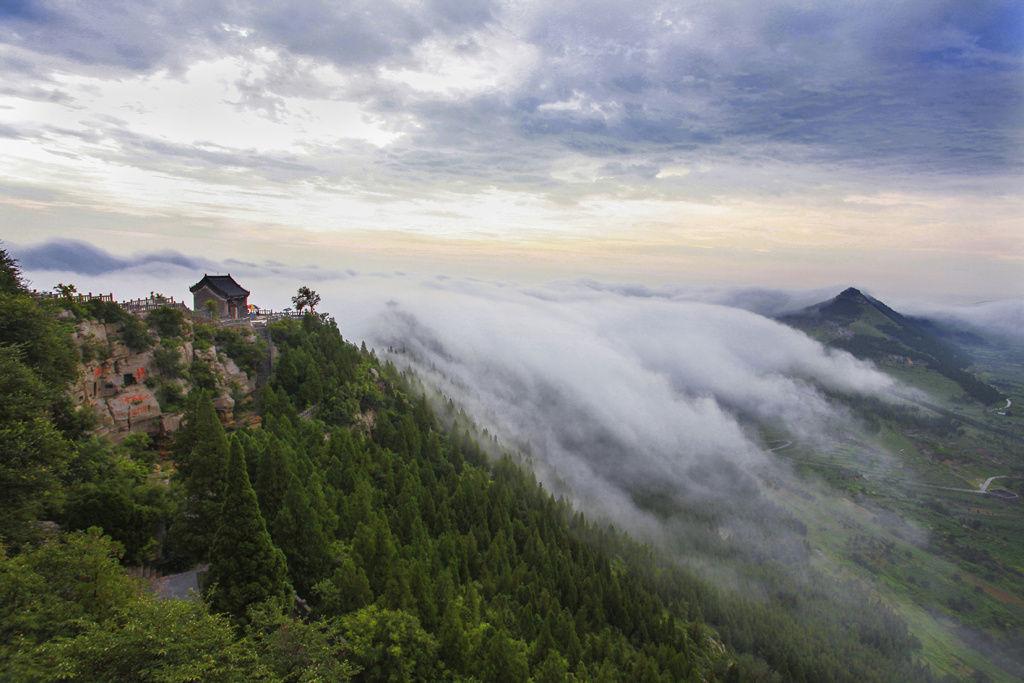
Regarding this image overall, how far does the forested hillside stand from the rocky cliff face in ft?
10.2

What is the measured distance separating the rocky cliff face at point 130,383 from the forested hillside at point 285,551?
312 centimetres

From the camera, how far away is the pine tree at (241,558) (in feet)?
110

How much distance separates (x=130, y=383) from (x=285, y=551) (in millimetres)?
33991

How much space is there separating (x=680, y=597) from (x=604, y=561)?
178 ft

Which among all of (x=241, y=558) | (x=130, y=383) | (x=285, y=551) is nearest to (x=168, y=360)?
(x=130, y=383)

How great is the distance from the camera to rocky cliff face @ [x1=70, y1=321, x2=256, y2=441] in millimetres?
52188

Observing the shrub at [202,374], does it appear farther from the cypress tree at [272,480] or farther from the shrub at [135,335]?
the cypress tree at [272,480]

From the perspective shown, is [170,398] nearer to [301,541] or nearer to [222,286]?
[301,541]

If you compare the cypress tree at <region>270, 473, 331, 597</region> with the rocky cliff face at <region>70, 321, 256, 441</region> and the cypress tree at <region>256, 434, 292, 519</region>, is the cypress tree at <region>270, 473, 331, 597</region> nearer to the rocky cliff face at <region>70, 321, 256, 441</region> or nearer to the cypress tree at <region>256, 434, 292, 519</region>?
the cypress tree at <region>256, 434, 292, 519</region>

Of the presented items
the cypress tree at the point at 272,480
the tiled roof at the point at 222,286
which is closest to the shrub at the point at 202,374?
the tiled roof at the point at 222,286

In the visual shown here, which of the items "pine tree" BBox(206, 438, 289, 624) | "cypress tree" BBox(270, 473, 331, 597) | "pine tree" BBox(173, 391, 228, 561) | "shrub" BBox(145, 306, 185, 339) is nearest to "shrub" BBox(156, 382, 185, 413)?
"shrub" BBox(145, 306, 185, 339)

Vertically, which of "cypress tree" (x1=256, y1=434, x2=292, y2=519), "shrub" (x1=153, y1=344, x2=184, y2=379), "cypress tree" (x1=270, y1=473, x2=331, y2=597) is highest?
"shrub" (x1=153, y1=344, x2=184, y2=379)

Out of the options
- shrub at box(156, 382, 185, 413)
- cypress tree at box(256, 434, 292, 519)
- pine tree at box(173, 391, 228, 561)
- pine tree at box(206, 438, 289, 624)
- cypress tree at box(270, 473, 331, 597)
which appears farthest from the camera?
shrub at box(156, 382, 185, 413)

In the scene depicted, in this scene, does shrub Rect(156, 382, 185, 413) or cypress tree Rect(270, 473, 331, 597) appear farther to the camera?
shrub Rect(156, 382, 185, 413)
